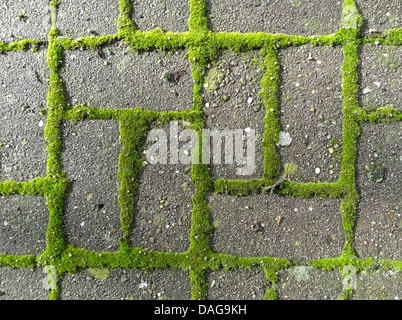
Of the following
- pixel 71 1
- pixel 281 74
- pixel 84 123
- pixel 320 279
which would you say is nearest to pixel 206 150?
pixel 281 74

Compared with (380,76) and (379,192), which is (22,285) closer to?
(379,192)

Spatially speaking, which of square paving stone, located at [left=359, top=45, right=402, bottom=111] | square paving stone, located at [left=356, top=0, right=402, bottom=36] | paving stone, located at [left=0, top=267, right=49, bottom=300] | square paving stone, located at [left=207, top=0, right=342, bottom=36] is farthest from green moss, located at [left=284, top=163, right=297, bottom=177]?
paving stone, located at [left=0, top=267, right=49, bottom=300]

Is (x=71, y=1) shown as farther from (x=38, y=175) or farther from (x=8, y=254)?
(x=8, y=254)

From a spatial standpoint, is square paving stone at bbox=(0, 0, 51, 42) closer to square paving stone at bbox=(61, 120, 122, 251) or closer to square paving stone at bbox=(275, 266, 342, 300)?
square paving stone at bbox=(61, 120, 122, 251)

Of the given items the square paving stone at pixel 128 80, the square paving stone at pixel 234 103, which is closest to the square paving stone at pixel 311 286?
the square paving stone at pixel 234 103

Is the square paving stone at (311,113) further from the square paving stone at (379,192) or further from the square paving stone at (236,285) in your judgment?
the square paving stone at (236,285)

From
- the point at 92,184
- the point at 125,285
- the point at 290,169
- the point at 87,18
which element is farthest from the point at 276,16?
the point at 125,285
